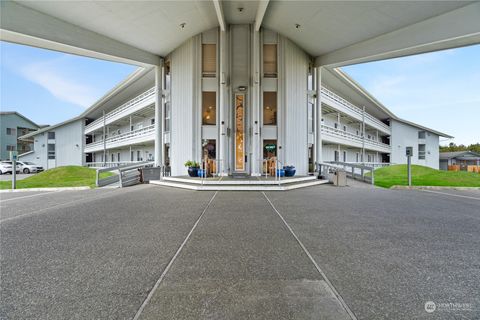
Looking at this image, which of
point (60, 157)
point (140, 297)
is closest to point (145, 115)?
point (60, 157)

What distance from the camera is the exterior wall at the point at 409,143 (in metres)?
27.8

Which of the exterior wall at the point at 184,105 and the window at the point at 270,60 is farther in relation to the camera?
the window at the point at 270,60

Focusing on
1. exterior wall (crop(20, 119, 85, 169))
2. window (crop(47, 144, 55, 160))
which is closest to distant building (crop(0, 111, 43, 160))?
exterior wall (crop(20, 119, 85, 169))

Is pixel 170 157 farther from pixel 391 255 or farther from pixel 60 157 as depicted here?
pixel 60 157

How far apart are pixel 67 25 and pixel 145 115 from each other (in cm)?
1179

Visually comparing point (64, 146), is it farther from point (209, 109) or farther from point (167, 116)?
point (209, 109)

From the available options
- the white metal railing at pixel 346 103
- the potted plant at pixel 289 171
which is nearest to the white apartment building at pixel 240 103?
the potted plant at pixel 289 171

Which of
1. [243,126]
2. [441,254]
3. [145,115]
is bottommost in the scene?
[441,254]

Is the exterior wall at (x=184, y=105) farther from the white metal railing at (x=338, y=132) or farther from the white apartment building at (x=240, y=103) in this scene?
the white metal railing at (x=338, y=132)

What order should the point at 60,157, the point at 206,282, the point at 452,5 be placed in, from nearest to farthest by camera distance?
the point at 206,282 < the point at 452,5 < the point at 60,157

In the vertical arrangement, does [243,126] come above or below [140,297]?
above

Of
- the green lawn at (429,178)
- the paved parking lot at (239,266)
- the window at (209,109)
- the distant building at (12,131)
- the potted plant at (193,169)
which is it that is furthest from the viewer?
the distant building at (12,131)

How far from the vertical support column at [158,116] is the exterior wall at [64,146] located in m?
21.6

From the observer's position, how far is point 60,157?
1148 inches
